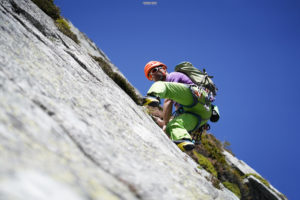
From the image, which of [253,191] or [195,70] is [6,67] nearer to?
[195,70]

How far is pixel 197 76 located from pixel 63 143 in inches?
216

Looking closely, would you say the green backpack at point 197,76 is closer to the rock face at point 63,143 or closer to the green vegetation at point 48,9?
the rock face at point 63,143

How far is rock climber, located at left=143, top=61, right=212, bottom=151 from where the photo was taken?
486cm

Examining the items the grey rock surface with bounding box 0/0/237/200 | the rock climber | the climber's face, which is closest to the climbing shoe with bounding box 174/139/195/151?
the rock climber

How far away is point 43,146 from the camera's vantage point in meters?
1.26

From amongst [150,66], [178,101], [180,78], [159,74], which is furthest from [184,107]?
[150,66]

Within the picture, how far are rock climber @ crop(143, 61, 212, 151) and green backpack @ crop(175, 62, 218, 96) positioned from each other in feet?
0.59

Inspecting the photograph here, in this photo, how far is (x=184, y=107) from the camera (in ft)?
20.6

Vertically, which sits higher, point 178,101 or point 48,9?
point 48,9

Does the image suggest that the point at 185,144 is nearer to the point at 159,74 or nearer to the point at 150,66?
the point at 159,74

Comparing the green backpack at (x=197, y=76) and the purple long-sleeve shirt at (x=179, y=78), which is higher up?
the green backpack at (x=197, y=76)

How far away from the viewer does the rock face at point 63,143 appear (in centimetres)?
100

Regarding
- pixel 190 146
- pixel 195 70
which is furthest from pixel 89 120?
pixel 195 70

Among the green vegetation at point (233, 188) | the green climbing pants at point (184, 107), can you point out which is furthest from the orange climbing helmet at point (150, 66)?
the green vegetation at point (233, 188)
